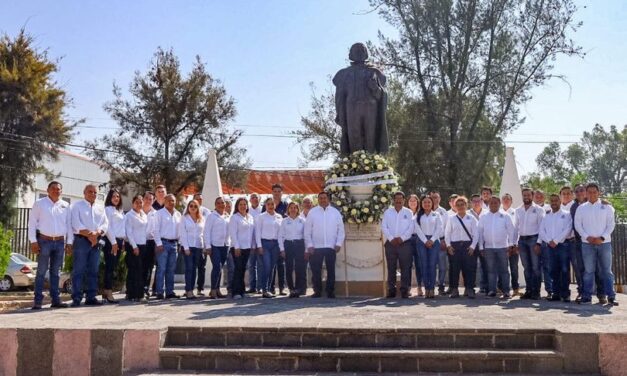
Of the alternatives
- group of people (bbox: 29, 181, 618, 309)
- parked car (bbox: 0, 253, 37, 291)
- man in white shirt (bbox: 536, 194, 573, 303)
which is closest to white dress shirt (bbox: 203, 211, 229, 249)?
group of people (bbox: 29, 181, 618, 309)

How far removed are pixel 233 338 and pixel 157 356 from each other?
0.76 m

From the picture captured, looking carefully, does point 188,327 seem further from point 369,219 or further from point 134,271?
point 369,219

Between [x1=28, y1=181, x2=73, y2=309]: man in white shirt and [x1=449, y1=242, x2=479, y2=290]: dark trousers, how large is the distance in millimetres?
5837

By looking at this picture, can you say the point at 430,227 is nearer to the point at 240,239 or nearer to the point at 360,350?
the point at 240,239

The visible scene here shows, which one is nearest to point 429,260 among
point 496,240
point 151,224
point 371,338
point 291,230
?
point 496,240

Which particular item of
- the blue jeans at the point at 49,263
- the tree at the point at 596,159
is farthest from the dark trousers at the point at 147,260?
the tree at the point at 596,159

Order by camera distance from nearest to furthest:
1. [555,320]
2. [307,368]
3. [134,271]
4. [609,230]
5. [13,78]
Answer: [307,368] < [555,320] < [609,230] < [134,271] < [13,78]

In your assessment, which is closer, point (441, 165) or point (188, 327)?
point (188, 327)

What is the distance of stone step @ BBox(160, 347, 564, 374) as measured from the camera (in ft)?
18.1

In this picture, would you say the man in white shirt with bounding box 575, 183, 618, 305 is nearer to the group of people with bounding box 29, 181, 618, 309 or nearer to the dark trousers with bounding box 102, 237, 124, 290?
the group of people with bounding box 29, 181, 618, 309

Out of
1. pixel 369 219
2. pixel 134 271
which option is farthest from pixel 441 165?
pixel 134 271

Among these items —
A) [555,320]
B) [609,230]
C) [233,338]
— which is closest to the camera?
[233,338]

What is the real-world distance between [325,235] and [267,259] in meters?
1.18

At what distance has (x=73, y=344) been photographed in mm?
Answer: 5820
